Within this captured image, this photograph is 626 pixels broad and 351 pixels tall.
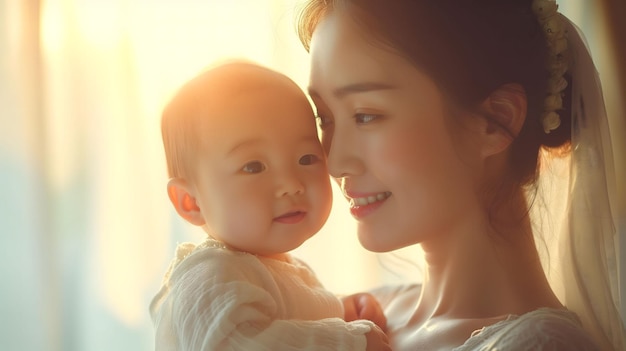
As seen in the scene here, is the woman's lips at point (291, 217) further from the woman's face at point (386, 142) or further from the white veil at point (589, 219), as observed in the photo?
the white veil at point (589, 219)

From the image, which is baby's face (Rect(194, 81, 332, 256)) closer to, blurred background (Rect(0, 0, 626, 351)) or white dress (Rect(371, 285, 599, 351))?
white dress (Rect(371, 285, 599, 351))

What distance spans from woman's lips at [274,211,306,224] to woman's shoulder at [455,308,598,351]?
39cm

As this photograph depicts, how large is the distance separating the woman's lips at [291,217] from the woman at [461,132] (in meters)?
0.10

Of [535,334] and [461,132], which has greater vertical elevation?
[461,132]

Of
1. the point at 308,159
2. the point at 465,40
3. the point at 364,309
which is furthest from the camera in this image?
the point at 364,309

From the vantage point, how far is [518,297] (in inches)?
52.1

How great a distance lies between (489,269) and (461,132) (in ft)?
0.88

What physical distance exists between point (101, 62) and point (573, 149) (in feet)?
4.26

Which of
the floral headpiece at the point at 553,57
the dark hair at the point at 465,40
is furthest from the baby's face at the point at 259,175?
the floral headpiece at the point at 553,57

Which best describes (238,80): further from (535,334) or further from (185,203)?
(535,334)

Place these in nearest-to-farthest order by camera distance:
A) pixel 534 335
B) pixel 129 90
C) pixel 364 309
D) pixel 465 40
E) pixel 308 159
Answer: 1. pixel 534 335
2. pixel 465 40
3. pixel 308 159
4. pixel 364 309
5. pixel 129 90

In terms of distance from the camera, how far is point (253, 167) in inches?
53.0

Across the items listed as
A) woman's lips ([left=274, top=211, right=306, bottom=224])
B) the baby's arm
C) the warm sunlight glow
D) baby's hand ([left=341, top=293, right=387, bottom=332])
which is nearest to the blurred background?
the warm sunlight glow

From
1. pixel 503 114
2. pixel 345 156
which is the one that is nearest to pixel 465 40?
pixel 503 114
